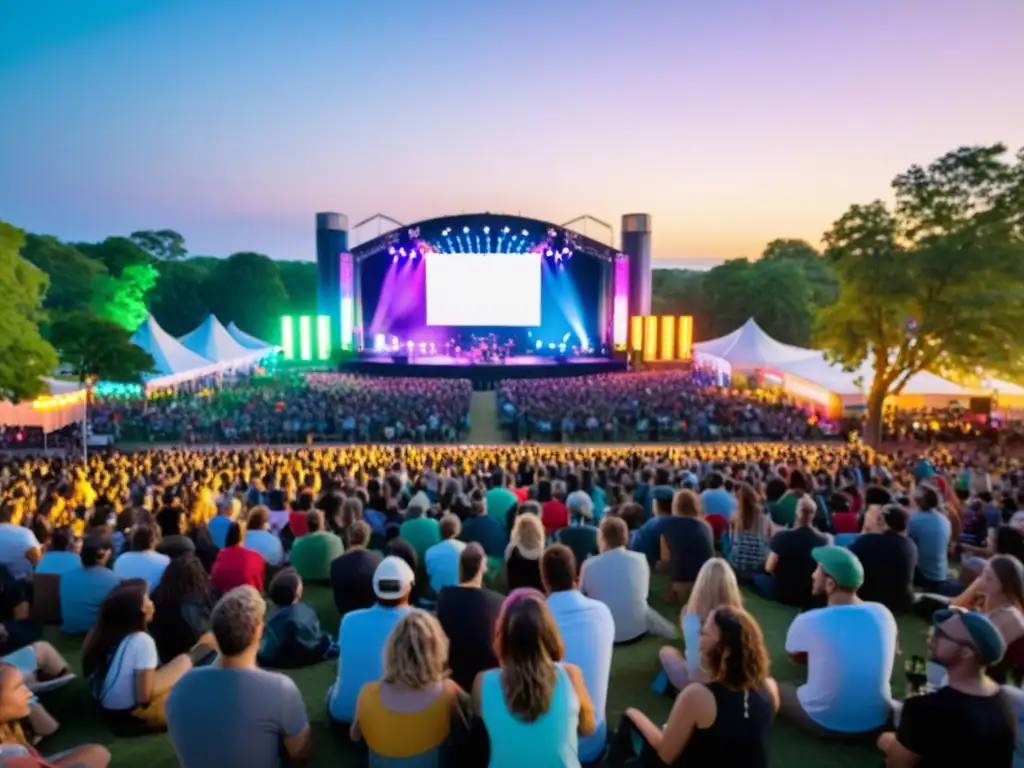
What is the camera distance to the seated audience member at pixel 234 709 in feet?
8.08

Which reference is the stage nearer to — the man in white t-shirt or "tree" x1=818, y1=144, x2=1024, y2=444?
"tree" x1=818, y1=144, x2=1024, y2=444

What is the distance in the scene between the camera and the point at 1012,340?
52.8 ft

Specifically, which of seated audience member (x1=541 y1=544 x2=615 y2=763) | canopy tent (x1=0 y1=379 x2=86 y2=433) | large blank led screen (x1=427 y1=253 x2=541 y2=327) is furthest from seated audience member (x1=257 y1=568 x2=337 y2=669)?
large blank led screen (x1=427 y1=253 x2=541 y2=327)

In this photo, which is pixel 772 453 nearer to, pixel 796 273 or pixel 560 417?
pixel 560 417

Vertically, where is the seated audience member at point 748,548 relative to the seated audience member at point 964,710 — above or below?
below

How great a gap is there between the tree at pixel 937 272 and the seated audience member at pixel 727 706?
54.1ft

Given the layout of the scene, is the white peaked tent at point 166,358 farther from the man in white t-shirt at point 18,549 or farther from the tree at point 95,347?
the man in white t-shirt at point 18,549

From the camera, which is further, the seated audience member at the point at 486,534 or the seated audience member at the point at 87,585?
the seated audience member at the point at 486,534

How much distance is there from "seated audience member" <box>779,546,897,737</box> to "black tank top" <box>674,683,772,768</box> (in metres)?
0.92

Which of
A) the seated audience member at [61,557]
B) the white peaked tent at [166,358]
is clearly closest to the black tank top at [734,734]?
the seated audience member at [61,557]

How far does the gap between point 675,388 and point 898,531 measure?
20.7 meters

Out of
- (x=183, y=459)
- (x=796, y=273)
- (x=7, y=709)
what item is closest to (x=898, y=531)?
(x=7, y=709)

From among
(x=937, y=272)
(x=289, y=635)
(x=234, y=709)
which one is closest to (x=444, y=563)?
(x=289, y=635)

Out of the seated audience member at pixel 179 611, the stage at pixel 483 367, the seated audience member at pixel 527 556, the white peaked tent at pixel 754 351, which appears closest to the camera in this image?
the seated audience member at pixel 179 611
